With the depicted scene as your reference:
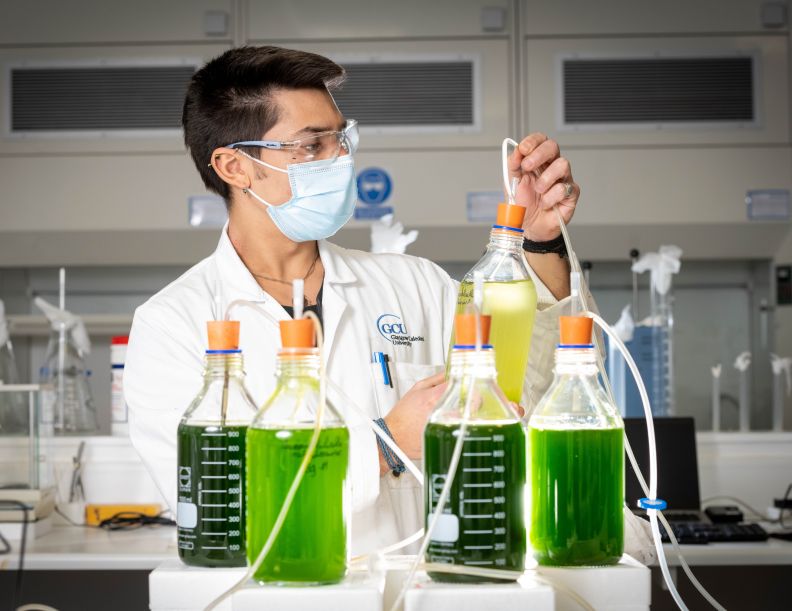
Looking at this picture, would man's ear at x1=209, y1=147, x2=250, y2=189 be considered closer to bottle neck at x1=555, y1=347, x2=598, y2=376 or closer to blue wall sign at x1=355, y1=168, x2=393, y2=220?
bottle neck at x1=555, y1=347, x2=598, y2=376

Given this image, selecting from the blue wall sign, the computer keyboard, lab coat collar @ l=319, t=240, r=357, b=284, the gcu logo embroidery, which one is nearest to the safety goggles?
lab coat collar @ l=319, t=240, r=357, b=284

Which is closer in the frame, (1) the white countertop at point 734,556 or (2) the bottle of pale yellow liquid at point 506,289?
(2) the bottle of pale yellow liquid at point 506,289

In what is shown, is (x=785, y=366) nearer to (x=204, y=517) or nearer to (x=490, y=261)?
(x=490, y=261)

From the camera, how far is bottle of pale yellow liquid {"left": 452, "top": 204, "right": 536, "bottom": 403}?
0.80 metres

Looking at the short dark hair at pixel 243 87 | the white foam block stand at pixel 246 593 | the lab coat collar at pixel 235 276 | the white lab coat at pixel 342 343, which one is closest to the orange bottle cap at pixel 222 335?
the white foam block stand at pixel 246 593

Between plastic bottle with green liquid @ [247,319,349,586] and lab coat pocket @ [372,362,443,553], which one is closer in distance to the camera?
plastic bottle with green liquid @ [247,319,349,586]

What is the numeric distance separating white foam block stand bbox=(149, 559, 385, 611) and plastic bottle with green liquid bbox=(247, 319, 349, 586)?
0.06 feet

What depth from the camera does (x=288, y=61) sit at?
144 cm

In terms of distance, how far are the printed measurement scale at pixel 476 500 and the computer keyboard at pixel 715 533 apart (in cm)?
147

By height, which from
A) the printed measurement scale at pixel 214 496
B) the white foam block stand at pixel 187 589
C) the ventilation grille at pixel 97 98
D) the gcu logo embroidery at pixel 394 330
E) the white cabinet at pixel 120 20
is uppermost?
the white cabinet at pixel 120 20

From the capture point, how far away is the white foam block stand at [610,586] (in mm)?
685

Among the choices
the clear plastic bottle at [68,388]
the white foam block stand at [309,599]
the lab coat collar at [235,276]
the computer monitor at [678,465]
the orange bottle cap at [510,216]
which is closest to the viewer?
the white foam block stand at [309,599]

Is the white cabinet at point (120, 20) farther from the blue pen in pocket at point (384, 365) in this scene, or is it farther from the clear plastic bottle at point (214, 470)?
the clear plastic bottle at point (214, 470)

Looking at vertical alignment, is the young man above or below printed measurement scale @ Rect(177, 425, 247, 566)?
above
